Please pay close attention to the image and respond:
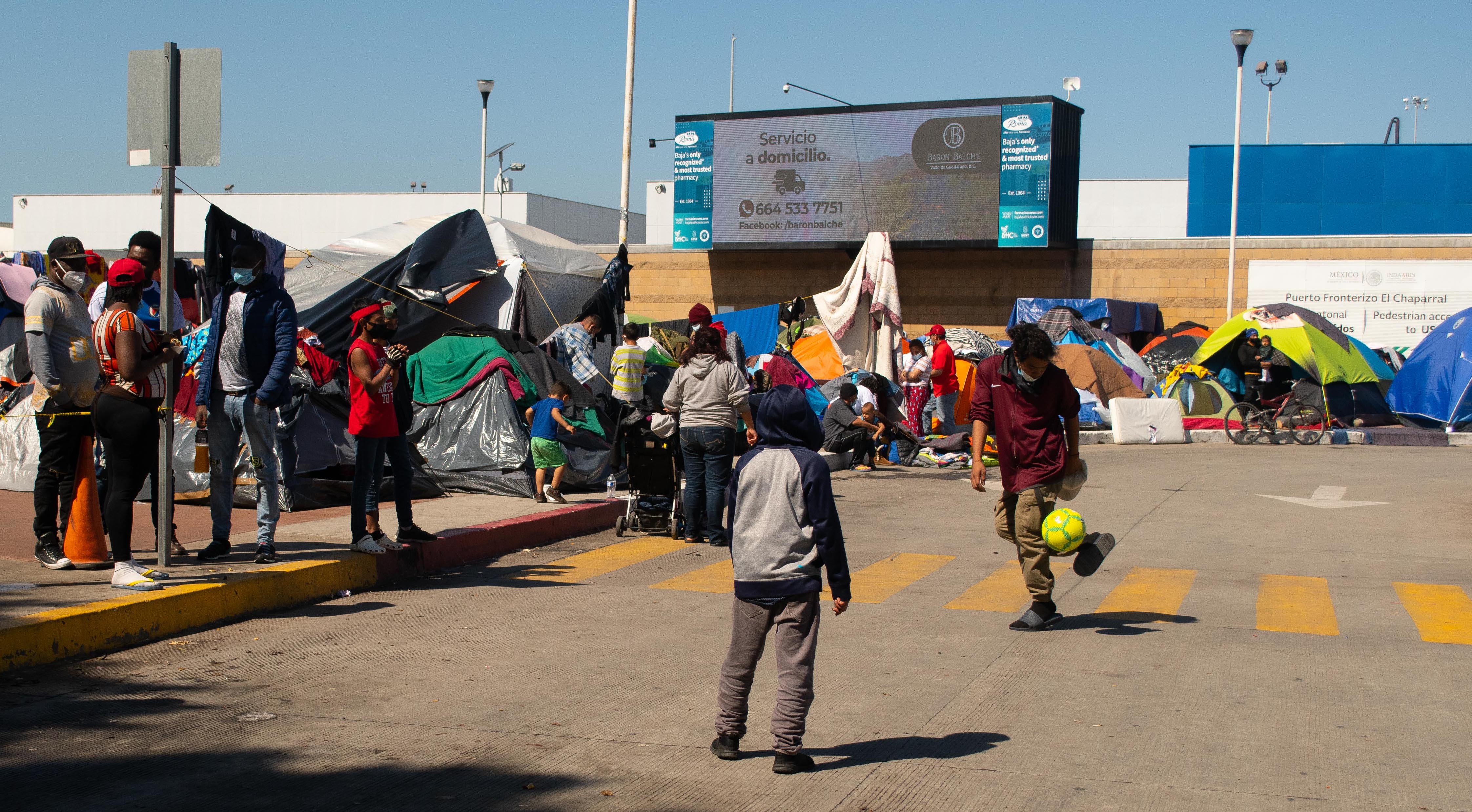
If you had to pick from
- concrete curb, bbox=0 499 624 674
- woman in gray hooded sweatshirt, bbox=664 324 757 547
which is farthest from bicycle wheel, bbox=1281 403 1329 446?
concrete curb, bbox=0 499 624 674

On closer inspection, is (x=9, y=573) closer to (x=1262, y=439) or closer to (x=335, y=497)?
(x=335, y=497)

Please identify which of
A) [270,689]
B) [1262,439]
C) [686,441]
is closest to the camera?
[270,689]

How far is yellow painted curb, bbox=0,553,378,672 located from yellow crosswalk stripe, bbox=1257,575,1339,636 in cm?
582

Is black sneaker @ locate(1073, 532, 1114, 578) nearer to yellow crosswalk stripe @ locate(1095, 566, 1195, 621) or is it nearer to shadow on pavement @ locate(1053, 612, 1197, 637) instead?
shadow on pavement @ locate(1053, 612, 1197, 637)

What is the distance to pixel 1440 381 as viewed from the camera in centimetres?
2284

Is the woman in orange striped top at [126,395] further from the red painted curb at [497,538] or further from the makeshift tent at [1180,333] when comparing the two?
the makeshift tent at [1180,333]

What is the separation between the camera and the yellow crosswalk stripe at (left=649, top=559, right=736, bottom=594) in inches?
340

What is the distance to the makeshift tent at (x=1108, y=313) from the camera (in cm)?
2916

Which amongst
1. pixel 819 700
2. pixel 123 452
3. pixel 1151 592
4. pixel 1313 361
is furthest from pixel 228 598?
pixel 1313 361

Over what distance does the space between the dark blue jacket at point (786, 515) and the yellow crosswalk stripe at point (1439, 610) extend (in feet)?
14.3

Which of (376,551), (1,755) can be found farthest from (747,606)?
(376,551)

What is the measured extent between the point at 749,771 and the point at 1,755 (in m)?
2.79

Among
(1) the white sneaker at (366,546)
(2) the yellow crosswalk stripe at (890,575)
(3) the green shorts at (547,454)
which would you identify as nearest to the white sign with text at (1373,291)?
(3) the green shorts at (547,454)

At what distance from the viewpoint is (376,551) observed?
871 centimetres
